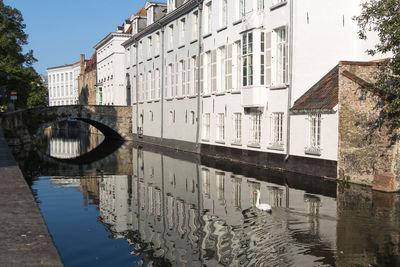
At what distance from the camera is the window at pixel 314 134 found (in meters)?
17.7

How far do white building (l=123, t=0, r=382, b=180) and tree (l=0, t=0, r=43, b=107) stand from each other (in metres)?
12.4

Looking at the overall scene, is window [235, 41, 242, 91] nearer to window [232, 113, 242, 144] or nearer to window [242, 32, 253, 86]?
window [242, 32, 253, 86]

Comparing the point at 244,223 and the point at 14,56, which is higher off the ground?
the point at 14,56

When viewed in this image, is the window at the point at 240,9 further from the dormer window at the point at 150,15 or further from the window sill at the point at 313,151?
the dormer window at the point at 150,15

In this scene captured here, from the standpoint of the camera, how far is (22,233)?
6.76 metres

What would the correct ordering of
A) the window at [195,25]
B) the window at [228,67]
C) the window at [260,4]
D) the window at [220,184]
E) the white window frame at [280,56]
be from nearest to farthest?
the window at [220,184]
the white window frame at [280,56]
the window at [260,4]
the window at [228,67]
the window at [195,25]

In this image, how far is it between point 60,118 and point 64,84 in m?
67.0

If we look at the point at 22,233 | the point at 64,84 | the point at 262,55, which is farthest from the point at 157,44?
the point at 64,84

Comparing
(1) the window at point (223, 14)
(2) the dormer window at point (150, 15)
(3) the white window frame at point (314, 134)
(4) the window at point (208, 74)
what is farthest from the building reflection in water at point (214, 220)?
(2) the dormer window at point (150, 15)

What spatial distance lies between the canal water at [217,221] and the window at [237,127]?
17.4ft

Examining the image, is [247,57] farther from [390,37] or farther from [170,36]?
[170,36]

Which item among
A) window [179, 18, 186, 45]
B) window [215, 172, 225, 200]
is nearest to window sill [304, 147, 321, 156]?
window [215, 172, 225, 200]

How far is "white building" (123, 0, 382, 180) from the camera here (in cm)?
1928

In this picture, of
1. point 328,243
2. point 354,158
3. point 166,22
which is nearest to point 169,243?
point 328,243
